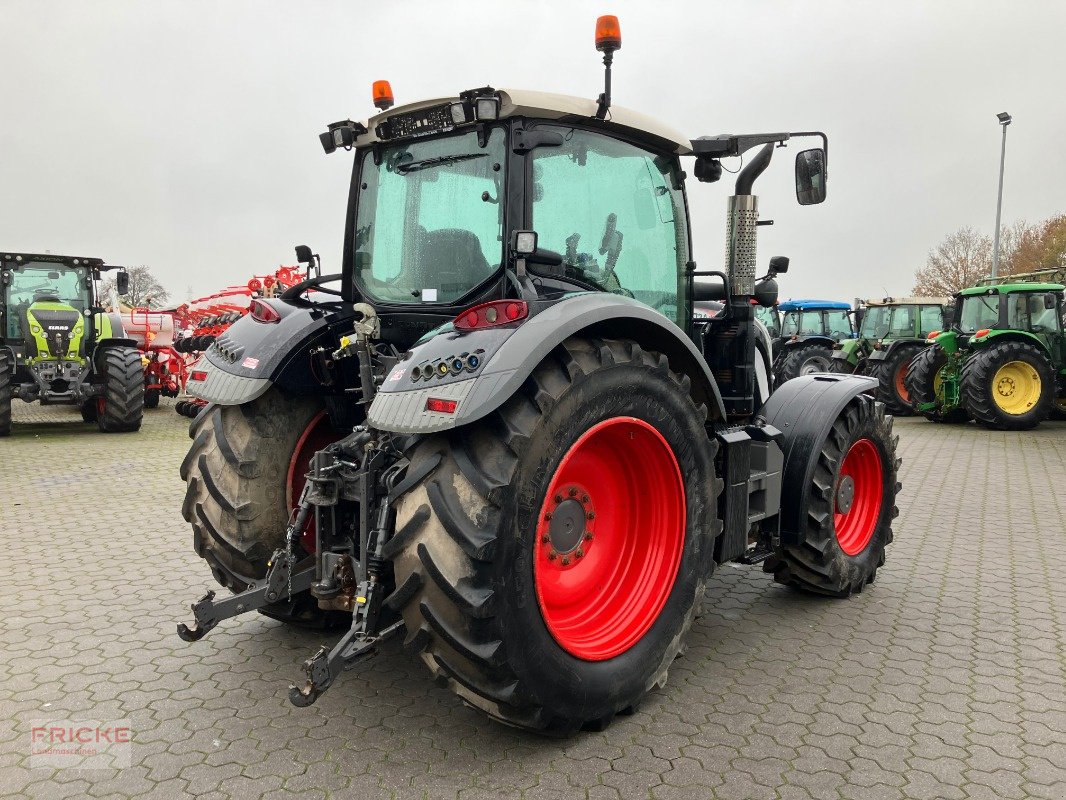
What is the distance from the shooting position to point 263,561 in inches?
140

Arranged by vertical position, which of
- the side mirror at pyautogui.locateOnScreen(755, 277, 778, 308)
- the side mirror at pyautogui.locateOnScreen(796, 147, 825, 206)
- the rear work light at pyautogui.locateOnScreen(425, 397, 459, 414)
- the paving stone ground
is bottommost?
the paving stone ground

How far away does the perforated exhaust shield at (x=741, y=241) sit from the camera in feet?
13.5

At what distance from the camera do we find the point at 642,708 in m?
3.29

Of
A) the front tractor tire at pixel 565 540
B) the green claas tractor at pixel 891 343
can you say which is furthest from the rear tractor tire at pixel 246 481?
the green claas tractor at pixel 891 343

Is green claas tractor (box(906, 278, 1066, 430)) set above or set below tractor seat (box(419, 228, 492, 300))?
below

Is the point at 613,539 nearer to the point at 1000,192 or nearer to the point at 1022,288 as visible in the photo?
the point at 1022,288

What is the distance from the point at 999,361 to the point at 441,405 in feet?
41.4

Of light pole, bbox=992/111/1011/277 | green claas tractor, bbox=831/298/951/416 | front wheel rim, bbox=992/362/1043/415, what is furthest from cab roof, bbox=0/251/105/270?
light pole, bbox=992/111/1011/277

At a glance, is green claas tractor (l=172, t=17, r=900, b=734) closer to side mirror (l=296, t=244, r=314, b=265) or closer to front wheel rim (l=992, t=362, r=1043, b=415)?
side mirror (l=296, t=244, r=314, b=265)

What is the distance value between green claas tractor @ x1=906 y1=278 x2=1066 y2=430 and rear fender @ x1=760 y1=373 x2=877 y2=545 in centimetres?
960

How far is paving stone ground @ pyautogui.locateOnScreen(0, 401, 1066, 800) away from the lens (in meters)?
2.74

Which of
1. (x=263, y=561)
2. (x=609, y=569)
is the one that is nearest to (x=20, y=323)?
(x=263, y=561)

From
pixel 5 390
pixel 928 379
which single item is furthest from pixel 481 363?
pixel 928 379

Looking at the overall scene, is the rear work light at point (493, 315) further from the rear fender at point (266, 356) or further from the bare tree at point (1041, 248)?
the bare tree at point (1041, 248)
